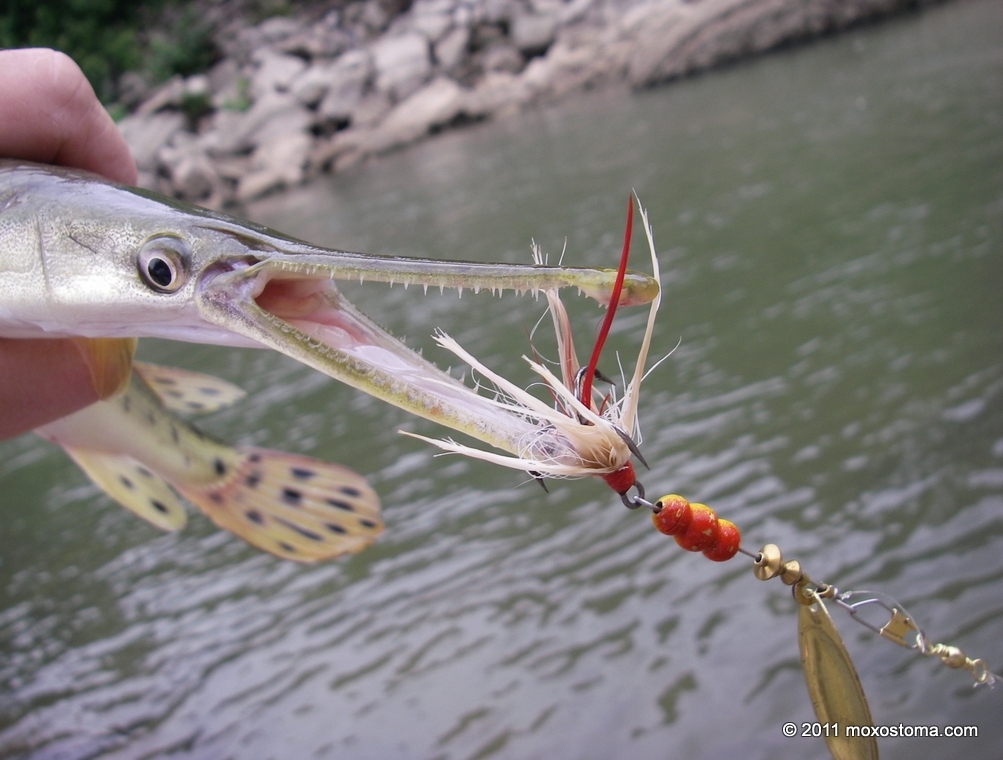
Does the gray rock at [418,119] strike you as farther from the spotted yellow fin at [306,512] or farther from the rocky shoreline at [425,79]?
the spotted yellow fin at [306,512]

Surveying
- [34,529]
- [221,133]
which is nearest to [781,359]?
[34,529]

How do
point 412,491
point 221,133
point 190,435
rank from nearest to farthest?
point 190,435 → point 412,491 → point 221,133

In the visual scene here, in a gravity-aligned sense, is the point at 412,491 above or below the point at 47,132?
below

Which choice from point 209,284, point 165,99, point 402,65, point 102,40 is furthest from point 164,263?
point 102,40

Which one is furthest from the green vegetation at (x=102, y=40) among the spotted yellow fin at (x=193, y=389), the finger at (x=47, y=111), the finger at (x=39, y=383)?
the finger at (x=39, y=383)

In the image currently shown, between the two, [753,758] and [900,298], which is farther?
[900,298]

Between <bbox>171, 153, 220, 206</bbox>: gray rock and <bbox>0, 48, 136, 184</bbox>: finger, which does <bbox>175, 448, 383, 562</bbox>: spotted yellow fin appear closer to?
<bbox>0, 48, 136, 184</bbox>: finger

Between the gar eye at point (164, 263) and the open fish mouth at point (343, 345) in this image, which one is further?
the gar eye at point (164, 263)

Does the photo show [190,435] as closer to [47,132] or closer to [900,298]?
[47,132]
